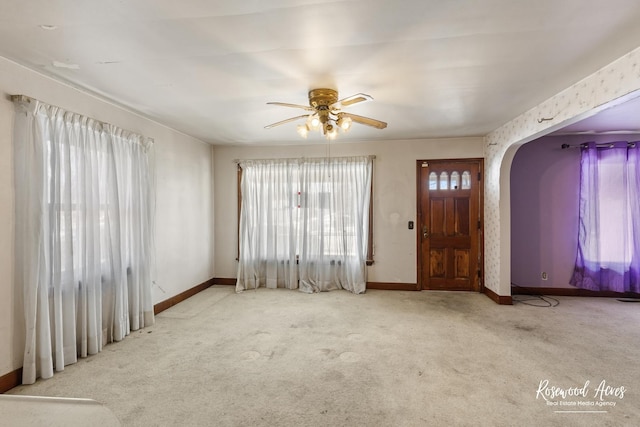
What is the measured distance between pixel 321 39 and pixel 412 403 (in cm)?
250

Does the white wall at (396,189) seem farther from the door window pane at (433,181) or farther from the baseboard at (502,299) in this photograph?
the baseboard at (502,299)

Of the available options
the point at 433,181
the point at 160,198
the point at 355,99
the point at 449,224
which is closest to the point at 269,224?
the point at 160,198

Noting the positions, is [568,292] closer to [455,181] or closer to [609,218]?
[609,218]

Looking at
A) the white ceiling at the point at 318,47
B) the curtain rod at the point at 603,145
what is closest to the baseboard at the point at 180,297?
the white ceiling at the point at 318,47

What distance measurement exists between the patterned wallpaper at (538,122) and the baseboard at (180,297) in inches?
178

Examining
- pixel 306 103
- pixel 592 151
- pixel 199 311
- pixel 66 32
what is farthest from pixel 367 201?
pixel 66 32

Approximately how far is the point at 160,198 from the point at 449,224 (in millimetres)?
4273

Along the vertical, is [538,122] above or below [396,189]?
above

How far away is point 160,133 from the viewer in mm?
3816

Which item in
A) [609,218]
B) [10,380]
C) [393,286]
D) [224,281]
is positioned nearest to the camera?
[10,380]

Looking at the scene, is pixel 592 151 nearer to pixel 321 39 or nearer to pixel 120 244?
pixel 321 39

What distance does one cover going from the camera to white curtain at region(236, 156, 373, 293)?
4770 millimetres

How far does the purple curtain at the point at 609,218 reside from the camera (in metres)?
4.13

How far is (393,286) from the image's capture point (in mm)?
4805
